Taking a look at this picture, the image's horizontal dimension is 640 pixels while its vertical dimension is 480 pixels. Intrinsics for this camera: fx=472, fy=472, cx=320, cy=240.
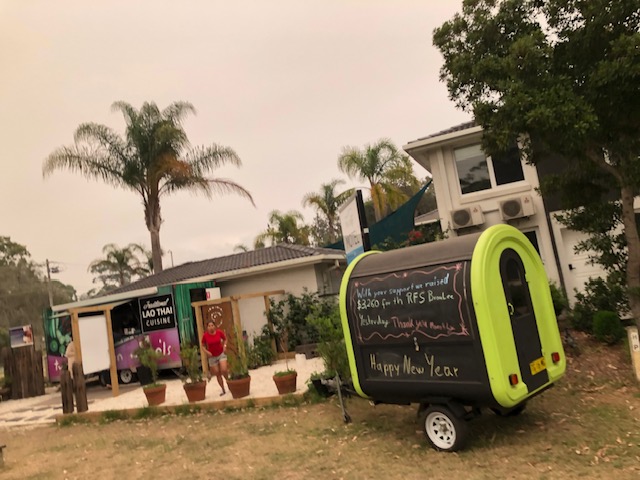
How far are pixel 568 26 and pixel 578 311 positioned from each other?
216 inches

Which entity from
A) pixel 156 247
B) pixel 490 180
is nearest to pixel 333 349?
pixel 490 180

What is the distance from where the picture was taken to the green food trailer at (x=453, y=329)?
4.82 m

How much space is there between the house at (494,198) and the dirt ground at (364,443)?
308cm

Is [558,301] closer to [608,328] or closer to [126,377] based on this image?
[608,328]

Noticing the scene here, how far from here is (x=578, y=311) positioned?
970 cm

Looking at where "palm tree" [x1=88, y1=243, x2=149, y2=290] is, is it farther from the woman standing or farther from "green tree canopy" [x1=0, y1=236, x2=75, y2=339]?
the woman standing

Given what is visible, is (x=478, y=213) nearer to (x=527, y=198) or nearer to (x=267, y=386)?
(x=527, y=198)

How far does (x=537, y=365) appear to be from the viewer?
5258mm

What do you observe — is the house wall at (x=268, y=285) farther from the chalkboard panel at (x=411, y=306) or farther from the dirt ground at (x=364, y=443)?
the chalkboard panel at (x=411, y=306)

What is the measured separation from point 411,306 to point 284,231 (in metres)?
26.1

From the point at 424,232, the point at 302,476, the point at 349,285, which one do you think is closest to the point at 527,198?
the point at 424,232

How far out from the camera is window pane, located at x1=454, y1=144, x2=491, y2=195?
12.3m

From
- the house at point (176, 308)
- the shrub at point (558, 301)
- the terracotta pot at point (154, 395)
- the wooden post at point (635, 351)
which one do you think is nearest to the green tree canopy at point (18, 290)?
the house at point (176, 308)

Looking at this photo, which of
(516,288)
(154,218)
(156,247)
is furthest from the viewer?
(156,247)
